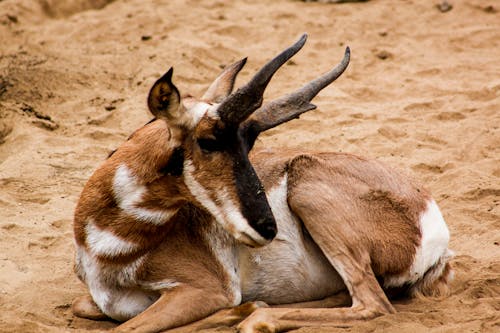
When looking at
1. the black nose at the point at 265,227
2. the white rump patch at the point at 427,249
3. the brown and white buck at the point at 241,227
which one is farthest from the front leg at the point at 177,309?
the white rump patch at the point at 427,249

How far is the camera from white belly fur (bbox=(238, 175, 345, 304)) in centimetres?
558

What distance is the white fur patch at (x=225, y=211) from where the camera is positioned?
188 inches

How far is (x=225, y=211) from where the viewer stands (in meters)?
4.86

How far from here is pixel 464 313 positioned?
16.8 feet

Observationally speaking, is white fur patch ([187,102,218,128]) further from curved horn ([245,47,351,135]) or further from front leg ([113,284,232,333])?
front leg ([113,284,232,333])

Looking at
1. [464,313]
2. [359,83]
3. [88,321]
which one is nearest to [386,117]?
[359,83]

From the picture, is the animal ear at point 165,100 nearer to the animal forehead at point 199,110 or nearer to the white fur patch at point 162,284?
the animal forehead at point 199,110

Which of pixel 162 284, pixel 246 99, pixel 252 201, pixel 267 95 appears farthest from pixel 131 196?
pixel 267 95

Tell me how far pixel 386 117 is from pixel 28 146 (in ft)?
12.4

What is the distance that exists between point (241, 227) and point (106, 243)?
98cm

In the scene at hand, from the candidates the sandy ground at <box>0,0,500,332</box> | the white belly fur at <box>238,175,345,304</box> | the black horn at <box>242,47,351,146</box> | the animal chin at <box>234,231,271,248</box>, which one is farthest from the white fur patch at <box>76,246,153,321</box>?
the black horn at <box>242,47,351,146</box>

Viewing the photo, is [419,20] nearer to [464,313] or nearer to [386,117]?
[386,117]

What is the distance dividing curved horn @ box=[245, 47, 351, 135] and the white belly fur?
0.70 m

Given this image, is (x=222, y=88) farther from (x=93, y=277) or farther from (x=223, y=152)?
(x=93, y=277)
